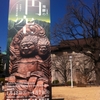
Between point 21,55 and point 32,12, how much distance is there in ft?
6.07

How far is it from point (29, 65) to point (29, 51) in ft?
1.87

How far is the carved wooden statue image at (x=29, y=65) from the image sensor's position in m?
7.47

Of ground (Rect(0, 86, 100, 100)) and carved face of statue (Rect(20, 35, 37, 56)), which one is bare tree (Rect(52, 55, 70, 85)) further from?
carved face of statue (Rect(20, 35, 37, 56))

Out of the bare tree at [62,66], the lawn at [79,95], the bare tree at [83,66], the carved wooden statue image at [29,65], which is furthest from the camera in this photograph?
the bare tree at [62,66]

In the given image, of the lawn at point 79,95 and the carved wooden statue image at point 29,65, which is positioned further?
the lawn at point 79,95

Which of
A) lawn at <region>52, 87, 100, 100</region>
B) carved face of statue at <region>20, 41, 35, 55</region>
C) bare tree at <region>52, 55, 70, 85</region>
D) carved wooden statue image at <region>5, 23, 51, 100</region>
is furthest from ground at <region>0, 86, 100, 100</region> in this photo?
bare tree at <region>52, 55, 70, 85</region>

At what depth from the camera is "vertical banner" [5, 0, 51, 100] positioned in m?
7.50

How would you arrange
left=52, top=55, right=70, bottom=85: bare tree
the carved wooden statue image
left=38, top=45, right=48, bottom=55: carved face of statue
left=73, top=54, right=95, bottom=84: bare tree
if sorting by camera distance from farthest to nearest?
left=52, top=55, right=70, bottom=85: bare tree, left=73, top=54, right=95, bottom=84: bare tree, left=38, top=45, right=48, bottom=55: carved face of statue, the carved wooden statue image

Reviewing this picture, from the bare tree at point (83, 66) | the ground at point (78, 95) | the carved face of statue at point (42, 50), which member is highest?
the carved face of statue at point (42, 50)

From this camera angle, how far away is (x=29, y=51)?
787 cm

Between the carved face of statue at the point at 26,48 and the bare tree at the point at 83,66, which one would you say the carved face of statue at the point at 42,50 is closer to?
the carved face of statue at the point at 26,48

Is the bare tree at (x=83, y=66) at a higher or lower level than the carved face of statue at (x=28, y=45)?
lower

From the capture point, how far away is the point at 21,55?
7820mm

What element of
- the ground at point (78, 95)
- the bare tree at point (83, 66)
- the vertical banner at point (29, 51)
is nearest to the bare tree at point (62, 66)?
the bare tree at point (83, 66)
